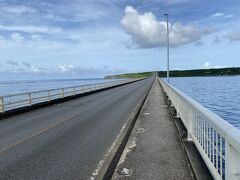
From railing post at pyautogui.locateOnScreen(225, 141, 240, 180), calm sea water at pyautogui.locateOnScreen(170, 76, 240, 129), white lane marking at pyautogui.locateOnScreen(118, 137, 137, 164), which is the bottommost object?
calm sea water at pyautogui.locateOnScreen(170, 76, 240, 129)

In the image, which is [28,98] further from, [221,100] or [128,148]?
[221,100]

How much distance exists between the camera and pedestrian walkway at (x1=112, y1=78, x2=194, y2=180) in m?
6.28

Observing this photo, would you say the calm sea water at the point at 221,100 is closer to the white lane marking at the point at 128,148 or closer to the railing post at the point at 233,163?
the white lane marking at the point at 128,148

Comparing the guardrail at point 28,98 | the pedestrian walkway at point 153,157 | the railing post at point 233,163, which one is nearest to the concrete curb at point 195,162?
the pedestrian walkway at point 153,157

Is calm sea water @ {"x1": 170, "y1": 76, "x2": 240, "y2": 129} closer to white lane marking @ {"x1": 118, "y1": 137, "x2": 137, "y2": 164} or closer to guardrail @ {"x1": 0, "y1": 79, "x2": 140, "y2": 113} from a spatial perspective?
guardrail @ {"x1": 0, "y1": 79, "x2": 140, "y2": 113}

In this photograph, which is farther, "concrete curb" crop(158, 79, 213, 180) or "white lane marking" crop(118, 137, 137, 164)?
"white lane marking" crop(118, 137, 137, 164)

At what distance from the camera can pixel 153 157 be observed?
757 centimetres

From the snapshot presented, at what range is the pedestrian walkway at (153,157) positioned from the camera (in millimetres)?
6281

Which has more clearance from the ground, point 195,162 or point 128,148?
point 195,162

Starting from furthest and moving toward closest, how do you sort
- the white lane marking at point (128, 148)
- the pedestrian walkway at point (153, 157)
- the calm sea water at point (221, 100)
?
the calm sea water at point (221, 100), the white lane marking at point (128, 148), the pedestrian walkway at point (153, 157)

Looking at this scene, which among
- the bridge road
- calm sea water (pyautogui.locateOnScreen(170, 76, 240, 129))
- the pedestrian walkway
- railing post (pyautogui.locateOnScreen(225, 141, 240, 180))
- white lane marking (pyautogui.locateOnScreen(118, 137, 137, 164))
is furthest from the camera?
calm sea water (pyautogui.locateOnScreen(170, 76, 240, 129))

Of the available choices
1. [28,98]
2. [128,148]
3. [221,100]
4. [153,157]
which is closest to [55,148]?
[128,148]

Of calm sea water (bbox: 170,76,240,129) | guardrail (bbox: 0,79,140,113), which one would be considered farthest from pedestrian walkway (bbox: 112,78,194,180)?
calm sea water (bbox: 170,76,240,129)

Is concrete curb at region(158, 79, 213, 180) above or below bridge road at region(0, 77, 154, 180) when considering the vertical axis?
above
